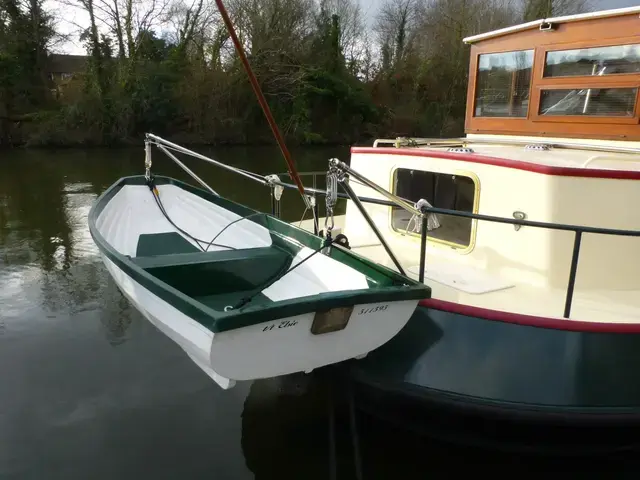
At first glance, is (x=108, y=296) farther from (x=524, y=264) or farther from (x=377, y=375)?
(x=524, y=264)

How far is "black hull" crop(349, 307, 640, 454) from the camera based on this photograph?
3.40 meters

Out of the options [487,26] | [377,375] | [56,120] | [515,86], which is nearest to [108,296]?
[377,375]

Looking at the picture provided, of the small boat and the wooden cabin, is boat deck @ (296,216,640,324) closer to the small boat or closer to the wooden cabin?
the wooden cabin

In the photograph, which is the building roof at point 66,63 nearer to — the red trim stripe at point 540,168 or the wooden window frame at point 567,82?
the wooden window frame at point 567,82

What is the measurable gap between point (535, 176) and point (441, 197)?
3.99 feet

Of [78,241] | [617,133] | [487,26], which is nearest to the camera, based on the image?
[617,133]

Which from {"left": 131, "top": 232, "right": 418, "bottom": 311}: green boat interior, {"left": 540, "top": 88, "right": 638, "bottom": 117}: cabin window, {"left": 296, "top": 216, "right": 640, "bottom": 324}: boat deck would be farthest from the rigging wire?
{"left": 540, "top": 88, "right": 638, "bottom": 117}: cabin window

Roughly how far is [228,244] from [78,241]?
5.45m

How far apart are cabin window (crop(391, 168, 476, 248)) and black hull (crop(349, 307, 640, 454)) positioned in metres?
1.27

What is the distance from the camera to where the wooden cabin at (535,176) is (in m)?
3.90

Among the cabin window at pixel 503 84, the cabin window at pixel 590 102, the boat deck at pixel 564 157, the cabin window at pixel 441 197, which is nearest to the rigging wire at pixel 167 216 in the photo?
the cabin window at pixel 441 197

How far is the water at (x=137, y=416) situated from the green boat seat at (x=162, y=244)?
3.13 ft

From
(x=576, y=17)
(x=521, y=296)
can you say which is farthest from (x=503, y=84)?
(x=521, y=296)

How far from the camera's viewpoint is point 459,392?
11.6ft
